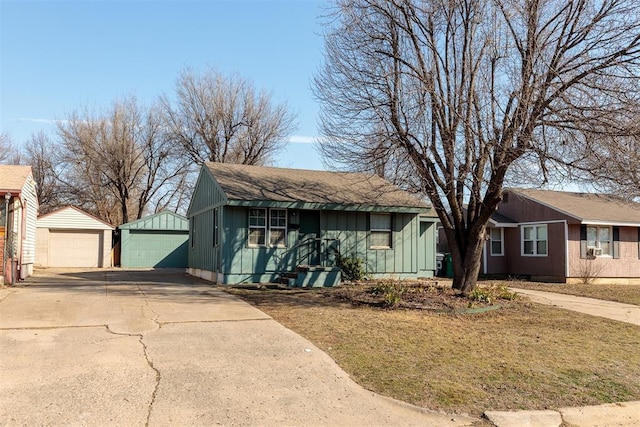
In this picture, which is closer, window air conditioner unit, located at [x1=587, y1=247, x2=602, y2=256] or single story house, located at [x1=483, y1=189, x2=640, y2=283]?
single story house, located at [x1=483, y1=189, x2=640, y2=283]

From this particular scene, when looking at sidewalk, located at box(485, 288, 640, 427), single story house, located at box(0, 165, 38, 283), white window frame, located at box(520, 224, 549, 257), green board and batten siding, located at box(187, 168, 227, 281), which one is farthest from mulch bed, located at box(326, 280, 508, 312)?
white window frame, located at box(520, 224, 549, 257)

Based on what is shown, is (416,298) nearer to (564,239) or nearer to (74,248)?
(564,239)

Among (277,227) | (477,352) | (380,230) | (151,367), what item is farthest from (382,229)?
(151,367)

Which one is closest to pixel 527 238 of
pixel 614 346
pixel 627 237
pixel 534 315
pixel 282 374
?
pixel 627 237

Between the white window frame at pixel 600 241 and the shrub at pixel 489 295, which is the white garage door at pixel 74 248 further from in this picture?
the white window frame at pixel 600 241

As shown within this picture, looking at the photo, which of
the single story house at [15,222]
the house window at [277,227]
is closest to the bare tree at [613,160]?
the house window at [277,227]

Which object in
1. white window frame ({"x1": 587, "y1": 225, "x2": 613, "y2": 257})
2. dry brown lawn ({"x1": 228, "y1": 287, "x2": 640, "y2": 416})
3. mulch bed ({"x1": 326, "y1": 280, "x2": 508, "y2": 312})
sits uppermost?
white window frame ({"x1": 587, "y1": 225, "x2": 613, "y2": 257})

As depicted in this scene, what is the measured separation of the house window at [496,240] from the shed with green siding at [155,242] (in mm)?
16458

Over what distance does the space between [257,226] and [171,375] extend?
34.1 feet

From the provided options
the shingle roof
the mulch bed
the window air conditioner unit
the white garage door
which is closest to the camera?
the mulch bed

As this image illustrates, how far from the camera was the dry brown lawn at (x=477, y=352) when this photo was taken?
604cm

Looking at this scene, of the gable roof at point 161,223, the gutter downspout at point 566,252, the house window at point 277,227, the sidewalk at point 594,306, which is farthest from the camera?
the gable roof at point 161,223

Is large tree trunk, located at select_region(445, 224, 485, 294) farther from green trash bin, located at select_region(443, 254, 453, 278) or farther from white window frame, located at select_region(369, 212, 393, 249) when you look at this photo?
green trash bin, located at select_region(443, 254, 453, 278)

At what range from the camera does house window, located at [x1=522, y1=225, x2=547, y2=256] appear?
22.6 meters
